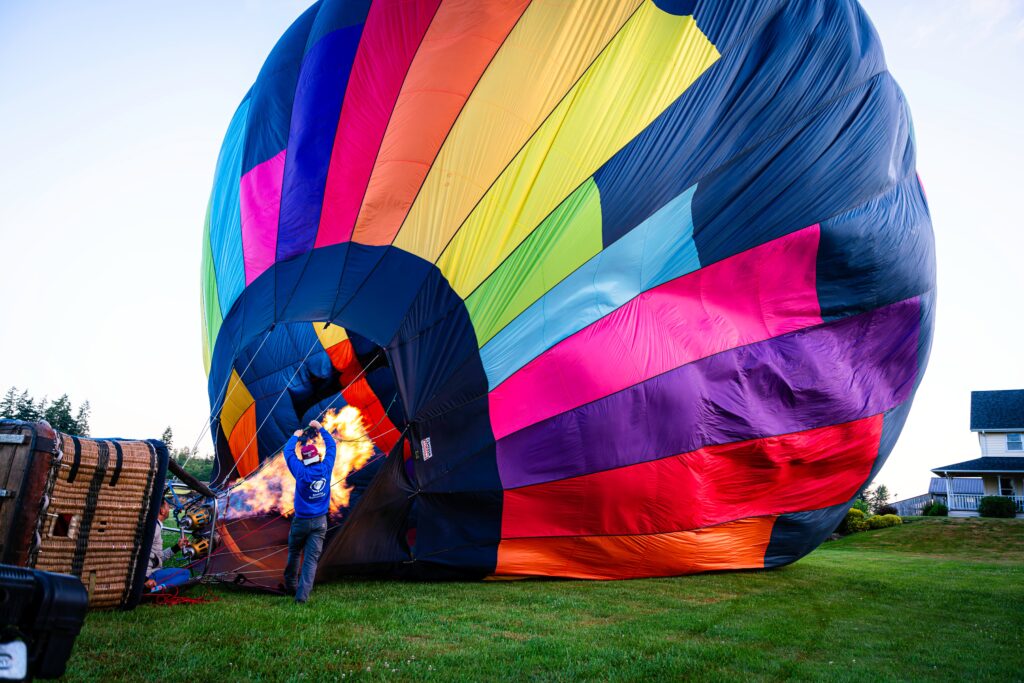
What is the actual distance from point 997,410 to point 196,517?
2806 centimetres

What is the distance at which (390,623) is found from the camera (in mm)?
3793

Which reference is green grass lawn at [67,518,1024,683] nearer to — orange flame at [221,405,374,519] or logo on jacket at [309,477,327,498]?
logo on jacket at [309,477,327,498]

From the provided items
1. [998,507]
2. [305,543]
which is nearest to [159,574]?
[305,543]

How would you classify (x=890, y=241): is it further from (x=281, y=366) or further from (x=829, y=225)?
(x=281, y=366)

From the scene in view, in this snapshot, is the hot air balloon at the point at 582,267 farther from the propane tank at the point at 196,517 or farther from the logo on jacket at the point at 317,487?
the logo on jacket at the point at 317,487

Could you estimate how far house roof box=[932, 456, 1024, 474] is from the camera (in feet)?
76.2

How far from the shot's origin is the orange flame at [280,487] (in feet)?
18.3

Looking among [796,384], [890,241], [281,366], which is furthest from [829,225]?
[281,366]

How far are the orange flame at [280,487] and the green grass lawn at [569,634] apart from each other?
79 centimetres

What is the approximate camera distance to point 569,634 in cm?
375

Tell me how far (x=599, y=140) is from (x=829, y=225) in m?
2.11

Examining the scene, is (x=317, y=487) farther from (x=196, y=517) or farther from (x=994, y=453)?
(x=994, y=453)

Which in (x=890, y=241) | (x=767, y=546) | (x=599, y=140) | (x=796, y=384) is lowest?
(x=767, y=546)

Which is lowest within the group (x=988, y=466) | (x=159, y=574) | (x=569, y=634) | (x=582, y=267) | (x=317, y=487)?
(x=569, y=634)
